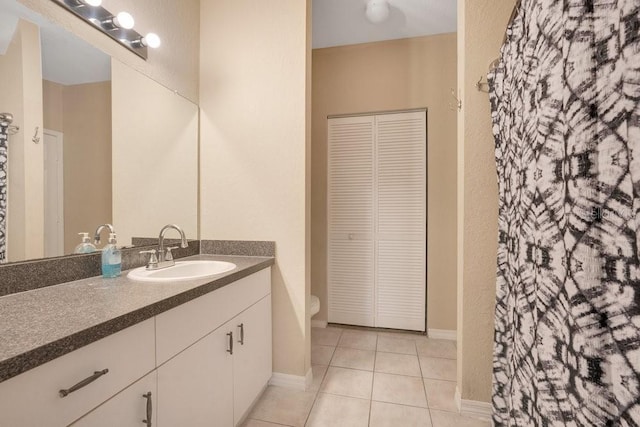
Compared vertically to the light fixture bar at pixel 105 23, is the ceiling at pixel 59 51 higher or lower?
lower

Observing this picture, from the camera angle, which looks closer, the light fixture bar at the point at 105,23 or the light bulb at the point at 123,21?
the light fixture bar at the point at 105,23

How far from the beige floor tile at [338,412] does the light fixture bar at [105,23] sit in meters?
2.21

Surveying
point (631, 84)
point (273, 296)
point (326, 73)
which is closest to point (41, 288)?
point (273, 296)

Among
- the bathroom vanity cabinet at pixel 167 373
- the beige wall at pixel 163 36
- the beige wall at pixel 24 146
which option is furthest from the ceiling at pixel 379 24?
the bathroom vanity cabinet at pixel 167 373

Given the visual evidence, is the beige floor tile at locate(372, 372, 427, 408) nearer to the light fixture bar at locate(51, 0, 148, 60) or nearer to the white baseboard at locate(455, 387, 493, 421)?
the white baseboard at locate(455, 387, 493, 421)

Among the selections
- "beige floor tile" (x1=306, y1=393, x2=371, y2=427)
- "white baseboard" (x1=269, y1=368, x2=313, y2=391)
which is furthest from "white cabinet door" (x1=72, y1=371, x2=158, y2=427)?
"white baseboard" (x1=269, y1=368, x2=313, y2=391)

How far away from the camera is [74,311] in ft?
2.66

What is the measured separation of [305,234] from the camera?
5.77ft

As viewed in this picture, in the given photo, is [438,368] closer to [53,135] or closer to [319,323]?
[319,323]

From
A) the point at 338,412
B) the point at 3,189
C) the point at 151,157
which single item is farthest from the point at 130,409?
the point at 151,157

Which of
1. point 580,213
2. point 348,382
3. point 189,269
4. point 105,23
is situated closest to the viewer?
point 580,213

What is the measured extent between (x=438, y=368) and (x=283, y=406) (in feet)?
3.79

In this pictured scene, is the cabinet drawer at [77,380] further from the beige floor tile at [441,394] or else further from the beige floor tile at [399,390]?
the beige floor tile at [441,394]

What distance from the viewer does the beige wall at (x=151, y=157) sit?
55.6 inches
